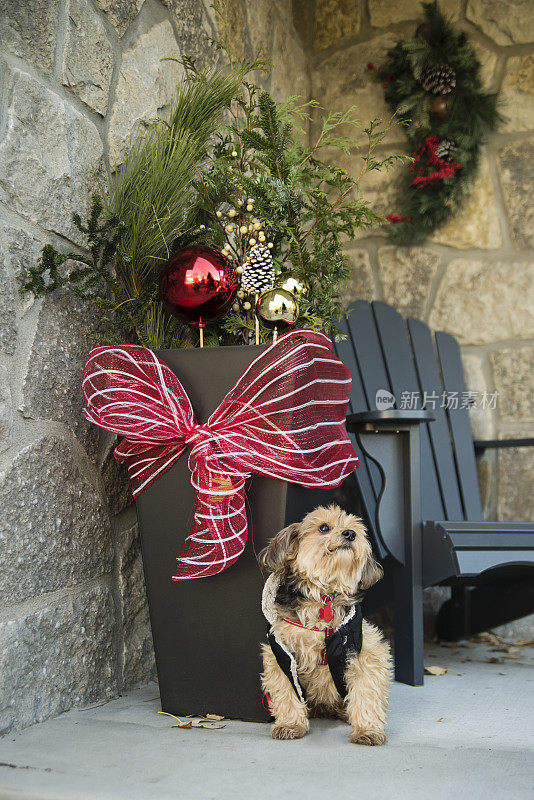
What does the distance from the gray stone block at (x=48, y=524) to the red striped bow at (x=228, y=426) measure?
0.54 ft

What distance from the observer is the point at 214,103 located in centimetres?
196

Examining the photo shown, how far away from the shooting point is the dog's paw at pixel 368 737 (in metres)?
1.49

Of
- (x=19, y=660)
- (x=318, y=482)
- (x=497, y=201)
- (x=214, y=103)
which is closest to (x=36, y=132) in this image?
(x=214, y=103)

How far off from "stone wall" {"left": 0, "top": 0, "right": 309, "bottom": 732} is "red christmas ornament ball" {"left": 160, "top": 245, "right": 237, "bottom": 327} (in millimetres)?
260

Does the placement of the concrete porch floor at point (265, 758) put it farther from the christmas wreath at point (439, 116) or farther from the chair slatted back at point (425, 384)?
the christmas wreath at point (439, 116)

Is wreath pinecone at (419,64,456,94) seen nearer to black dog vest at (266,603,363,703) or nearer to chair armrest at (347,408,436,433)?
chair armrest at (347,408,436,433)

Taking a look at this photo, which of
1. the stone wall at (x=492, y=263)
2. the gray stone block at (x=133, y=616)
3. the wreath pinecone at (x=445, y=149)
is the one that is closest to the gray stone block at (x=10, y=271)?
the gray stone block at (x=133, y=616)

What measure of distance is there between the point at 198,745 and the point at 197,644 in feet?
0.81

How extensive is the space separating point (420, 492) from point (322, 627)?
0.84 metres

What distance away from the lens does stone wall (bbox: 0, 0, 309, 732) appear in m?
1.59

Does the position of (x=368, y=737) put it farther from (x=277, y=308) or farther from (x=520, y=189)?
(x=520, y=189)

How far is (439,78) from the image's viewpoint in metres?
3.00

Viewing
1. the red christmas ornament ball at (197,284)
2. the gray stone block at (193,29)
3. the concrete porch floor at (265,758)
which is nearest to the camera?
the concrete porch floor at (265,758)

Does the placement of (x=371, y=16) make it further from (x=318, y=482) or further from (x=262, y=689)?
(x=262, y=689)
